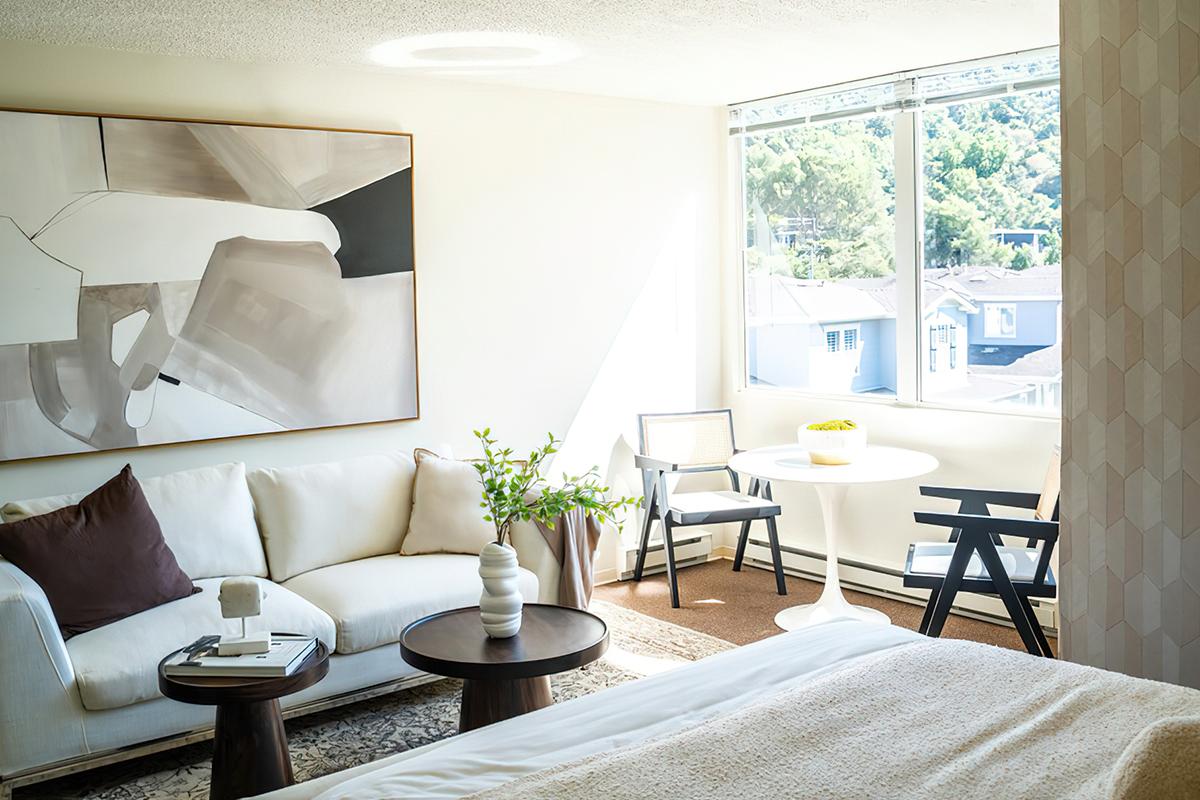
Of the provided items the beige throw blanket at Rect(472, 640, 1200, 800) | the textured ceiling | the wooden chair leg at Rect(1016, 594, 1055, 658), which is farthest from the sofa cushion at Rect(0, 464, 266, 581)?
the wooden chair leg at Rect(1016, 594, 1055, 658)

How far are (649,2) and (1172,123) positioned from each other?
1648 mm

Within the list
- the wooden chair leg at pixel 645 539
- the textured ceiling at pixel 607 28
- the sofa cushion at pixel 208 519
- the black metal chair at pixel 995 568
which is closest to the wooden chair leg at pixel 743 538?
the wooden chair leg at pixel 645 539

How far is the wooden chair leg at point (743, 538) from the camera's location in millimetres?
5496

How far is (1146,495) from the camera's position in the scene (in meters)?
2.81

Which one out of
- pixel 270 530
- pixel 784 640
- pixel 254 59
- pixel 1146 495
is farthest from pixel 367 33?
pixel 1146 495

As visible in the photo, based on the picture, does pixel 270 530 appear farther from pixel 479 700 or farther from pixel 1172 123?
pixel 1172 123

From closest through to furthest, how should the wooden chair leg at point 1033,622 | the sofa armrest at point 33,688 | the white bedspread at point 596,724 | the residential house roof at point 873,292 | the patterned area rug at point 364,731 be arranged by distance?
1. the white bedspread at point 596,724
2. the sofa armrest at point 33,688
3. the patterned area rug at point 364,731
4. the wooden chair leg at point 1033,622
5. the residential house roof at point 873,292

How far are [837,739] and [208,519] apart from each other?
2.68 meters

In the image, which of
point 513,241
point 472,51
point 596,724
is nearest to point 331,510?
point 513,241

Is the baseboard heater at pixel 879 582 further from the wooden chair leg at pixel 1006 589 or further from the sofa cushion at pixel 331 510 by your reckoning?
the sofa cushion at pixel 331 510

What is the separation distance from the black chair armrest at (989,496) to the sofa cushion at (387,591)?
1640mm

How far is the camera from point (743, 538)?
5559 mm

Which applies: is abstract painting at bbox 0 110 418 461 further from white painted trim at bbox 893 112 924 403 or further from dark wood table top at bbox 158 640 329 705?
white painted trim at bbox 893 112 924 403

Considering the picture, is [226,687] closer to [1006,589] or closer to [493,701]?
[493,701]
